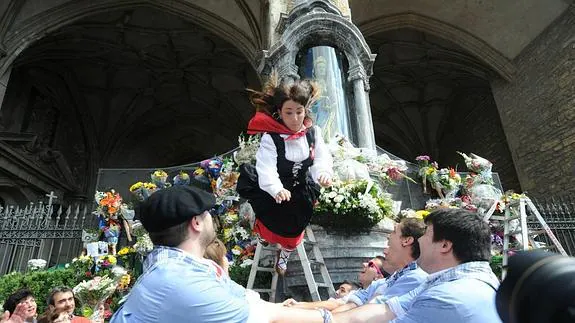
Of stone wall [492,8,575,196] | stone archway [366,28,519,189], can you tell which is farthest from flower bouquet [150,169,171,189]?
stone archway [366,28,519,189]

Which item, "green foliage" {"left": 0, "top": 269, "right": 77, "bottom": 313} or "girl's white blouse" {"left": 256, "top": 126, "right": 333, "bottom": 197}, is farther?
"green foliage" {"left": 0, "top": 269, "right": 77, "bottom": 313}

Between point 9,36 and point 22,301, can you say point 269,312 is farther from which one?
point 9,36

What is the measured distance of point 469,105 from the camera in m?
15.5

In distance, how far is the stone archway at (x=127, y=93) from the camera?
13.3m

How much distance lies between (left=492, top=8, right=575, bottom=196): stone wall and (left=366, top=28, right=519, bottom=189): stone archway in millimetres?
1246

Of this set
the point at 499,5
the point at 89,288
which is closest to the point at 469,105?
the point at 499,5

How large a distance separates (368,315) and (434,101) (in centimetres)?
1639

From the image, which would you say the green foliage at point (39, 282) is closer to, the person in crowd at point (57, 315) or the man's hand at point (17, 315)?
the man's hand at point (17, 315)

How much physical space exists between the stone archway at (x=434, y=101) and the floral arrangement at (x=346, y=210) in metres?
9.94

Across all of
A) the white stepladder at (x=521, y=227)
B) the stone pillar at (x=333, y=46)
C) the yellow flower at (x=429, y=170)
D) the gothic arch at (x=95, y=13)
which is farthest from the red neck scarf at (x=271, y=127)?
the gothic arch at (x=95, y=13)

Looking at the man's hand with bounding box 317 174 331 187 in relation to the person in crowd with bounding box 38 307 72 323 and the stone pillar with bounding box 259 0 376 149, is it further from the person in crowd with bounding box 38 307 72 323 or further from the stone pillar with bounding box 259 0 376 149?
the stone pillar with bounding box 259 0 376 149

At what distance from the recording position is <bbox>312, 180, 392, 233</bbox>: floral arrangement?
3967mm

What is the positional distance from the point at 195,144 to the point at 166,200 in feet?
58.9

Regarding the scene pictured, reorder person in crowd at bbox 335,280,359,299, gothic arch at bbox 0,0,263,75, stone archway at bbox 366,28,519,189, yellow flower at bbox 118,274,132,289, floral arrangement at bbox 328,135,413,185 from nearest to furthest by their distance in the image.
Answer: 1. person in crowd at bbox 335,280,359,299
2. floral arrangement at bbox 328,135,413,185
3. yellow flower at bbox 118,274,132,289
4. gothic arch at bbox 0,0,263,75
5. stone archway at bbox 366,28,519,189
